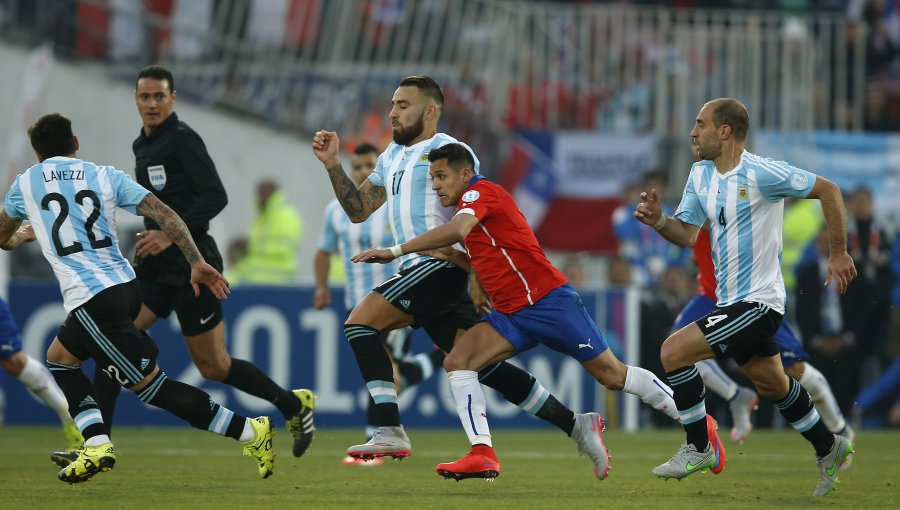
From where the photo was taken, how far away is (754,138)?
718 inches

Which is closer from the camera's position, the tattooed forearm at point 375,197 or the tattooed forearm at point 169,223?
the tattooed forearm at point 169,223

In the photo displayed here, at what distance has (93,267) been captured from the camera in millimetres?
8133

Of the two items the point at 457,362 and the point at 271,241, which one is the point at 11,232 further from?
the point at 271,241

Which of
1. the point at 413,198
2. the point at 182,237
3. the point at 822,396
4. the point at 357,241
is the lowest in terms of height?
the point at 822,396

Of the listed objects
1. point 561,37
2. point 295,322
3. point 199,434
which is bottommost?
point 199,434

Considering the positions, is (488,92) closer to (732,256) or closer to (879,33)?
(879,33)

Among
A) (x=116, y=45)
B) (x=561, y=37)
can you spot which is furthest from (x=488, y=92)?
(x=116, y=45)

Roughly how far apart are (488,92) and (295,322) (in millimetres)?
4804

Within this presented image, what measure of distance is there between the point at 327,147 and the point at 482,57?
10.0 metres

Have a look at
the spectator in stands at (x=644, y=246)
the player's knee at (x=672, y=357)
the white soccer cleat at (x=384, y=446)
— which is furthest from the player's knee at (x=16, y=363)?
the spectator in stands at (x=644, y=246)

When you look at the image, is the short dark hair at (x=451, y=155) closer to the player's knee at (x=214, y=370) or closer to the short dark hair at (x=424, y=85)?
the short dark hair at (x=424, y=85)

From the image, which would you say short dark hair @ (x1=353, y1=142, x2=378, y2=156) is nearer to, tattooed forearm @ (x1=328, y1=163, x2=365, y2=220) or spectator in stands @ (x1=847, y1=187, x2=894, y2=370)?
tattooed forearm @ (x1=328, y1=163, x2=365, y2=220)

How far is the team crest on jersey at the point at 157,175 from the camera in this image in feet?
30.8

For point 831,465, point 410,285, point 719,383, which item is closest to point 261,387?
point 410,285
